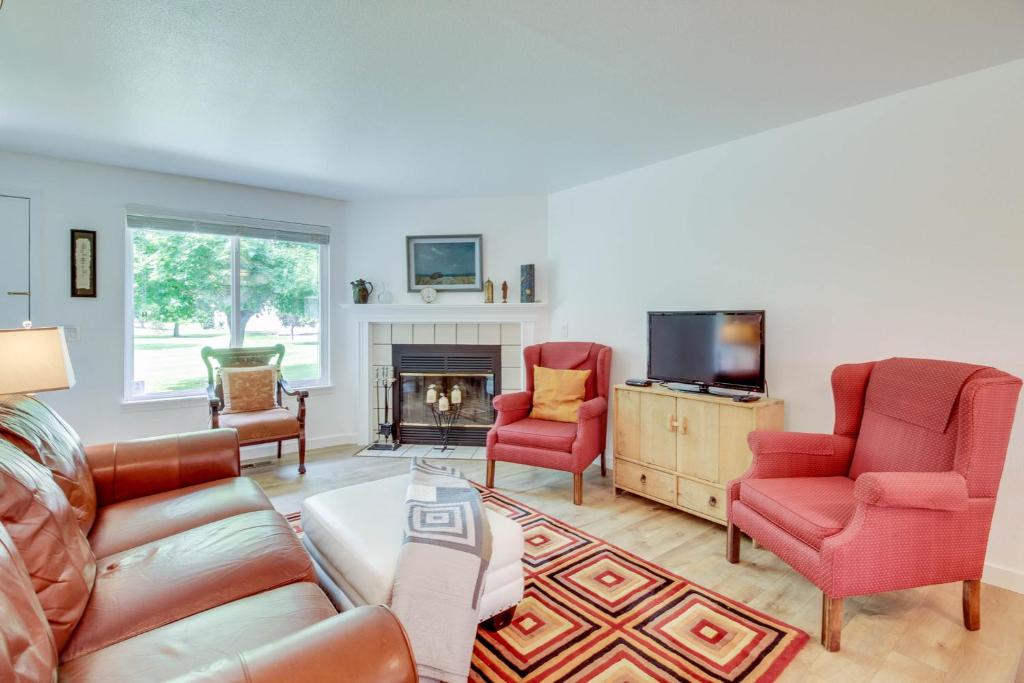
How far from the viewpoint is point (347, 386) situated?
4602 mm

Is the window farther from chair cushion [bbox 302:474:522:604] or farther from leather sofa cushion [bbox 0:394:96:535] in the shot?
chair cushion [bbox 302:474:522:604]

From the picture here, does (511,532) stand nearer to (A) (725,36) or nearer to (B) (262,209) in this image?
(A) (725,36)

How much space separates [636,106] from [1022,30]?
1504 mm

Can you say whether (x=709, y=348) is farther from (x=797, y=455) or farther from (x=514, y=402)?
(x=514, y=402)

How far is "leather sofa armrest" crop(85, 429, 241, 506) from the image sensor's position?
6.88 ft

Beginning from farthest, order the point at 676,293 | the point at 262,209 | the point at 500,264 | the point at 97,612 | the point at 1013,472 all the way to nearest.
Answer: the point at 500,264
the point at 262,209
the point at 676,293
the point at 1013,472
the point at 97,612

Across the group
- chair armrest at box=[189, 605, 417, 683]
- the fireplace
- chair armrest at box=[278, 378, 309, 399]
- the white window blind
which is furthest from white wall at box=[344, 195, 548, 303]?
chair armrest at box=[189, 605, 417, 683]

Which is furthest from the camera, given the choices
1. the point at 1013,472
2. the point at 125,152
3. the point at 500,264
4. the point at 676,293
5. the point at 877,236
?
the point at 500,264

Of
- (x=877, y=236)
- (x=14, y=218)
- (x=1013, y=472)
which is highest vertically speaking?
(x=14, y=218)

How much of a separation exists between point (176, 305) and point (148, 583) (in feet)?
10.4

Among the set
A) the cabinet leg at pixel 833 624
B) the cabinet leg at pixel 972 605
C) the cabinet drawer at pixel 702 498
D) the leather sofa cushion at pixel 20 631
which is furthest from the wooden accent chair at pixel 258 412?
the cabinet leg at pixel 972 605

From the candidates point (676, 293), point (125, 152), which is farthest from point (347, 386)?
point (676, 293)

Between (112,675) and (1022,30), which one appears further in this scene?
(1022,30)

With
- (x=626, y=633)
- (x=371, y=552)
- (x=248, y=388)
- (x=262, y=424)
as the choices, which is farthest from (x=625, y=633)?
(x=248, y=388)
